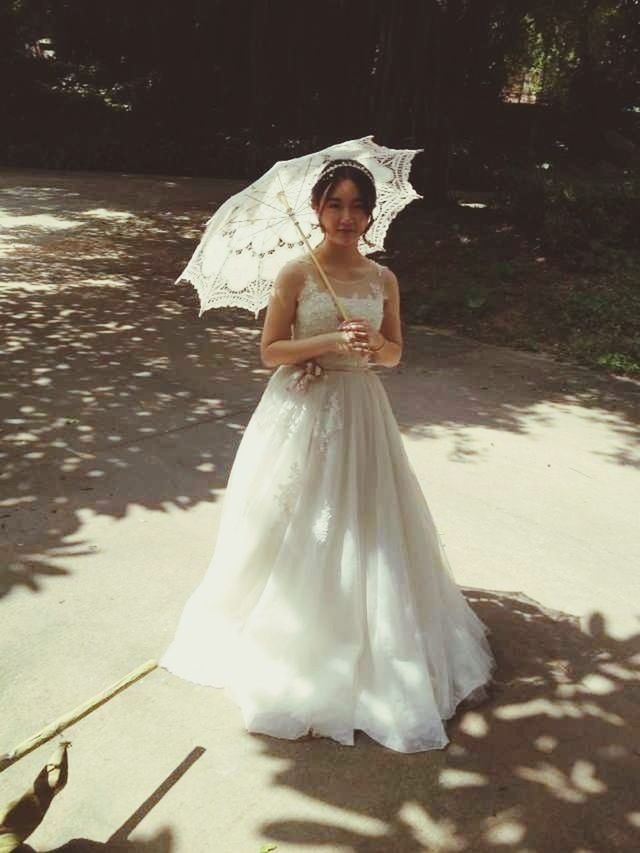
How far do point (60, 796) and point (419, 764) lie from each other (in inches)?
60.8

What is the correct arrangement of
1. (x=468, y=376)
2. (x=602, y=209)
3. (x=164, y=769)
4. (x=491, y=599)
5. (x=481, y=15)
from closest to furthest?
(x=164, y=769) → (x=491, y=599) → (x=468, y=376) → (x=602, y=209) → (x=481, y=15)

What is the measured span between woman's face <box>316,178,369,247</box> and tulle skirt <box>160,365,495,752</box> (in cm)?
66

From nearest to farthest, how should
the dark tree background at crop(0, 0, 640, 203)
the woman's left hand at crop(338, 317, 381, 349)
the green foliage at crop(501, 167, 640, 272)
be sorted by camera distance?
the woman's left hand at crop(338, 317, 381, 349) → the green foliage at crop(501, 167, 640, 272) → the dark tree background at crop(0, 0, 640, 203)

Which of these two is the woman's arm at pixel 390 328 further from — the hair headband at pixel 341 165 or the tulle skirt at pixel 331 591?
the hair headband at pixel 341 165

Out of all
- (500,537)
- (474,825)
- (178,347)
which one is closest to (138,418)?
(178,347)

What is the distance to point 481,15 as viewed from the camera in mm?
14773

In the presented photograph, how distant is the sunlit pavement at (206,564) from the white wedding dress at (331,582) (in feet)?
0.50

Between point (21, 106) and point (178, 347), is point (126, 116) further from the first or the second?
point (178, 347)

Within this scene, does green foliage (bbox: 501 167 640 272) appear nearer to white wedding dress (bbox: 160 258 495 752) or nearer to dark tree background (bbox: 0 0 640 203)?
dark tree background (bbox: 0 0 640 203)

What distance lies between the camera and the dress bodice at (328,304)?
140 inches

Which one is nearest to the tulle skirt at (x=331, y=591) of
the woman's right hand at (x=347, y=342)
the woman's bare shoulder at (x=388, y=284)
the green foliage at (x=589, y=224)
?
the woman's right hand at (x=347, y=342)

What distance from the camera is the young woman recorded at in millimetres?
3488

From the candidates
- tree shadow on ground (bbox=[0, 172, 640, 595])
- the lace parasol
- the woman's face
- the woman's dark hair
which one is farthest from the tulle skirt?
tree shadow on ground (bbox=[0, 172, 640, 595])

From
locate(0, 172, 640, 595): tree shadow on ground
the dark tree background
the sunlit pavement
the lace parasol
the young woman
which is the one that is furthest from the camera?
the dark tree background
